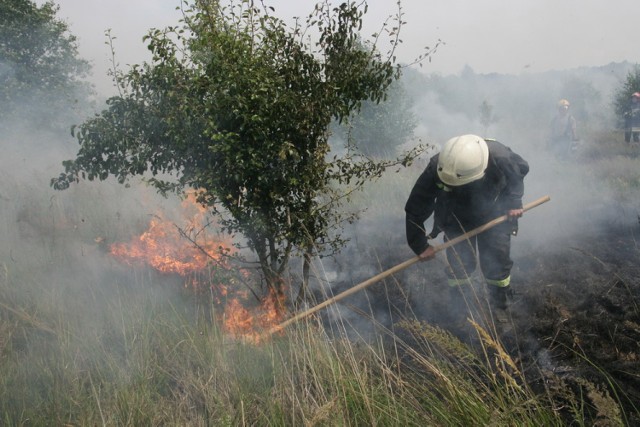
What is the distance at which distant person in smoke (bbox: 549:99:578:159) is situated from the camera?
1123 cm

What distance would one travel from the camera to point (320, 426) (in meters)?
2.18

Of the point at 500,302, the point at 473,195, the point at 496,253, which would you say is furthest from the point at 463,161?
the point at 500,302

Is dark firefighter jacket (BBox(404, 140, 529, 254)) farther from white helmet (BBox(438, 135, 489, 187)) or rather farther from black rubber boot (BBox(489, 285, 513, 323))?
black rubber boot (BBox(489, 285, 513, 323))

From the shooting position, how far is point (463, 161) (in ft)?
13.4

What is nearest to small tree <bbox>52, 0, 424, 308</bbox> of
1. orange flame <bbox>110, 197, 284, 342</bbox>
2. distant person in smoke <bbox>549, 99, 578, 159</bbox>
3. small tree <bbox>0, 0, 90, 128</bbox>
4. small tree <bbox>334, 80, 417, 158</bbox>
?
orange flame <bbox>110, 197, 284, 342</bbox>

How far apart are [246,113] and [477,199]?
2.52 meters

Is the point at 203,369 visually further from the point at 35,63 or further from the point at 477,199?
the point at 35,63

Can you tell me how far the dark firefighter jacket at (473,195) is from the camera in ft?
14.1

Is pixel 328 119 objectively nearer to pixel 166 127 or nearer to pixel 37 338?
pixel 166 127

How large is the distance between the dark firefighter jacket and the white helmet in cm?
13

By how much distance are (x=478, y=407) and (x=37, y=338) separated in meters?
3.62

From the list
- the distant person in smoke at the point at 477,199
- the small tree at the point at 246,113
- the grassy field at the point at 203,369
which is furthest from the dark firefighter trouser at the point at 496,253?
the small tree at the point at 246,113

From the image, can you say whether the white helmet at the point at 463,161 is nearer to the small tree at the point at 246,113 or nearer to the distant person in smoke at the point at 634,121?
the small tree at the point at 246,113

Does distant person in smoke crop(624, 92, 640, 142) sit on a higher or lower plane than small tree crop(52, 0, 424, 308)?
lower
